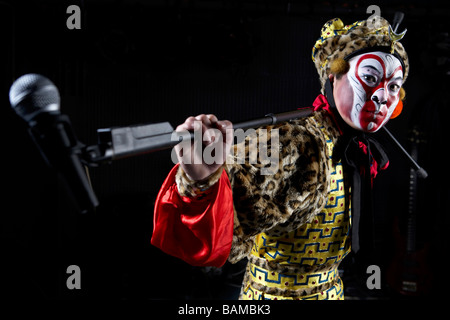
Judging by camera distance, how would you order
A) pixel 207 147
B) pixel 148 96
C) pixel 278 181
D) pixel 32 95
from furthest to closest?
pixel 148 96
pixel 278 181
pixel 207 147
pixel 32 95

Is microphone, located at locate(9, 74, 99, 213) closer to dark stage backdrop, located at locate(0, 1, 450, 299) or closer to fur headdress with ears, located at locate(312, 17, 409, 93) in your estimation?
fur headdress with ears, located at locate(312, 17, 409, 93)

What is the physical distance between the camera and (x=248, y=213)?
80 centimetres

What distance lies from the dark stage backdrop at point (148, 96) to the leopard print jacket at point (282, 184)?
1.70 m

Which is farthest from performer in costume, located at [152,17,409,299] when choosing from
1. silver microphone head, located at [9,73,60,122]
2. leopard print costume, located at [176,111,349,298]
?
silver microphone head, located at [9,73,60,122]

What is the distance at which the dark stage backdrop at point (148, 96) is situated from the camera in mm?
2480

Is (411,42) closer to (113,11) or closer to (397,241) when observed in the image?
(397,241)

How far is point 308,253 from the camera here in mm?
985

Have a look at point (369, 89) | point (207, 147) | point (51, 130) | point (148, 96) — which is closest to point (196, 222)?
point (207, 147)

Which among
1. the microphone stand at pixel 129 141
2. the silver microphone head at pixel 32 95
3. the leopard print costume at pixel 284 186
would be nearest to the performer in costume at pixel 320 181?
the leopard print costume at pixel 284 186

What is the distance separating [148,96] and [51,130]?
2.43 m

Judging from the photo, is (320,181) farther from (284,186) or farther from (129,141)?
(129,141)

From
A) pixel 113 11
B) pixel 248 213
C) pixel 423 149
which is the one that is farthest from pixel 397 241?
pixel 113 11

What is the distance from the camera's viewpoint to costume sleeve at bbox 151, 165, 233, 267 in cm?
70
